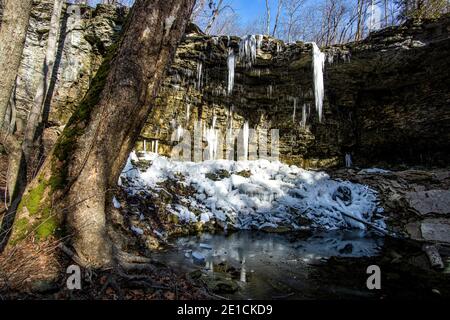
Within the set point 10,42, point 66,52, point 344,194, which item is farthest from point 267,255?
point 66,52

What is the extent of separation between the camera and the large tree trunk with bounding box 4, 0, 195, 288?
2822mm

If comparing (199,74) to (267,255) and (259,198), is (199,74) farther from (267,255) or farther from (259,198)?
(267,255)

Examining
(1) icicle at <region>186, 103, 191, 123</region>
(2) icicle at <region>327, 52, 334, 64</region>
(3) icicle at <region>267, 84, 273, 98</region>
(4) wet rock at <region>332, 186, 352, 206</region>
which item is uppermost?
(2) icicle at <region>327, 52, 334, 64</region>

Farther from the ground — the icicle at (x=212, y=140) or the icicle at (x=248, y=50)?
the icicle at (x=248, y=50)

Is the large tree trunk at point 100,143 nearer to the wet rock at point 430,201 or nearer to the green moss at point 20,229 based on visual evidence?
the green moss at point 20,229

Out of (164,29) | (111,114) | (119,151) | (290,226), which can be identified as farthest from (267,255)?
(164,29)

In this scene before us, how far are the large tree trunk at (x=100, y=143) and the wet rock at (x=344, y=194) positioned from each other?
25.0ft

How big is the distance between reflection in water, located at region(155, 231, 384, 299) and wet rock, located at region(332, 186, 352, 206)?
1559 millimetres

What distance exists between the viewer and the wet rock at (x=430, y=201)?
7883 mm

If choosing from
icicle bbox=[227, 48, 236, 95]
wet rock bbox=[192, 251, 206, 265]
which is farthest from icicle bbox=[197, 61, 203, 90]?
wet rock bbox=[192, 251, 206, 265]

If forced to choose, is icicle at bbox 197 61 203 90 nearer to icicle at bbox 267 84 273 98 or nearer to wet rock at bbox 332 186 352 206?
icicle at bbox 267 84 273 98

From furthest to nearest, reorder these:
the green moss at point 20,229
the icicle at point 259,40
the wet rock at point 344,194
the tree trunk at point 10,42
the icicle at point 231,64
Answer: the icicle at point 231,64
the icicle at point 259,40
the wet rock at point 344,194
the green moss at point 20,229
the tree trunk at point 10,42

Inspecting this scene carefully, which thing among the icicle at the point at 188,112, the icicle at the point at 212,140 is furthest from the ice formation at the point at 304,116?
the icicle at the point at 188,112

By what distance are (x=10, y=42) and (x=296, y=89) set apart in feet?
35.4
